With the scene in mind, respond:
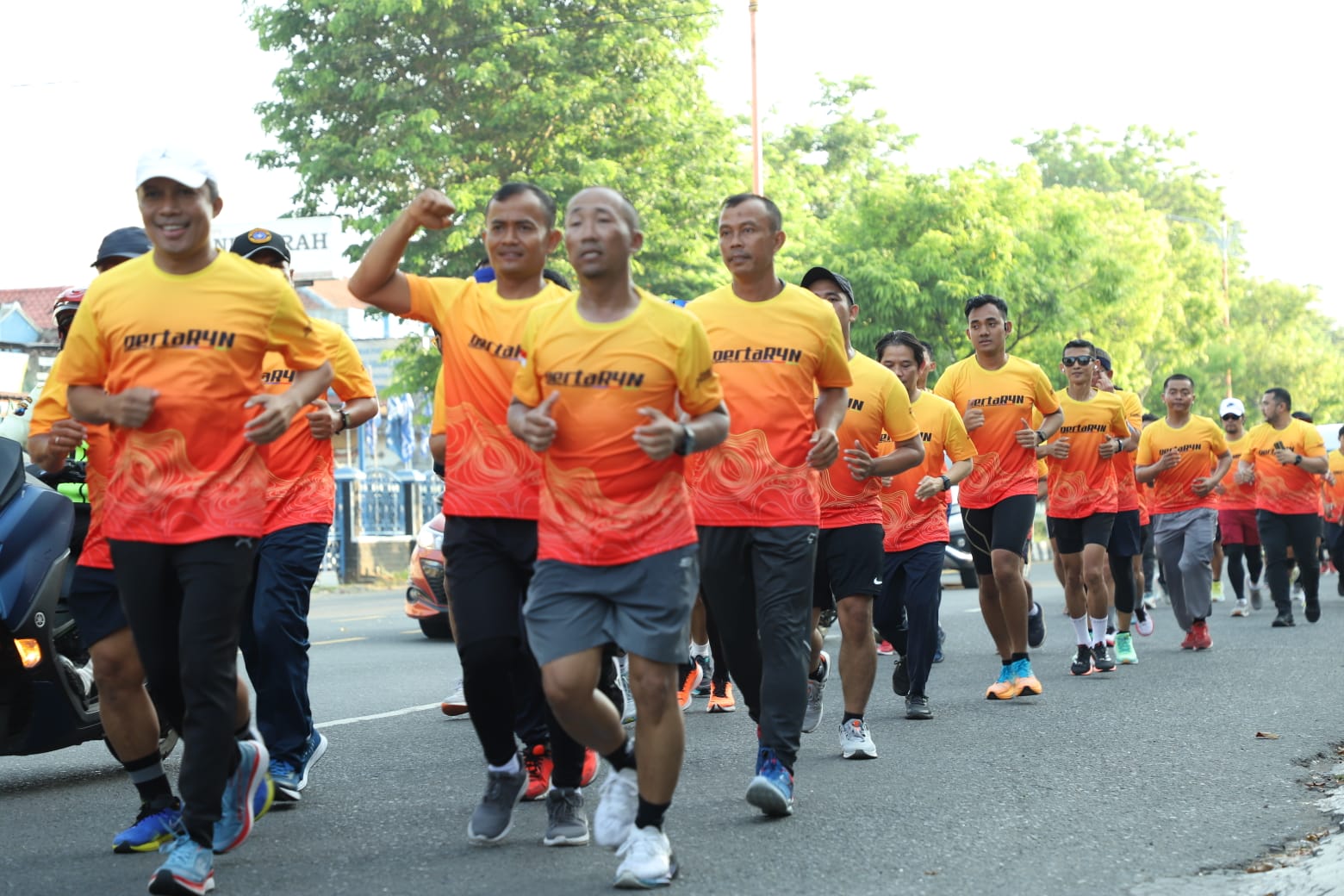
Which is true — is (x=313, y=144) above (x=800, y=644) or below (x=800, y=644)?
above

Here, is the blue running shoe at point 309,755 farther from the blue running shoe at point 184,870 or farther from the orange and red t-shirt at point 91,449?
the blue running shoe at point 184,870

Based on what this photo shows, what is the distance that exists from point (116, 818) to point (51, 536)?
1.04 meters

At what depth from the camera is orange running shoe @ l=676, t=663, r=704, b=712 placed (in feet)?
32.3

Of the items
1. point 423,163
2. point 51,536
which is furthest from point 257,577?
point 423,163

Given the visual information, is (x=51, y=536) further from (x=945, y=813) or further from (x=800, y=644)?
(x=945, y=813)

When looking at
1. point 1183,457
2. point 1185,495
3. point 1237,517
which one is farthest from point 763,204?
point 1237,517

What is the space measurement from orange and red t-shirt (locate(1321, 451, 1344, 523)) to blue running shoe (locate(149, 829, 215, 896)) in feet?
54.1

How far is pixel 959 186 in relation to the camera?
117ft

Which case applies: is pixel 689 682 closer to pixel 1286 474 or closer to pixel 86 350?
pixel 86 350

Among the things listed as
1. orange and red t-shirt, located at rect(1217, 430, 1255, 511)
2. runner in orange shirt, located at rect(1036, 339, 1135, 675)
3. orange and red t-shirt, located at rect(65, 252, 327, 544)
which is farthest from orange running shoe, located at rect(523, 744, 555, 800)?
orange and red t-shirt, located at rect(1217, 430, 1255, 511)

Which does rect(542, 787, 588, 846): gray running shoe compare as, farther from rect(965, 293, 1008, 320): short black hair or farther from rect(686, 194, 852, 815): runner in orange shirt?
rect(965, 293, 1008, 320): short black hair

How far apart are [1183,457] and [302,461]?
8922 millimetres

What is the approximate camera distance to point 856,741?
7973 millimetres

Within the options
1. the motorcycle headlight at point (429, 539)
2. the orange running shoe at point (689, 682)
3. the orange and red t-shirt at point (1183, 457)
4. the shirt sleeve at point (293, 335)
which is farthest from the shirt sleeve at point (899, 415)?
the motorcycle headlight at point (429, 539)
